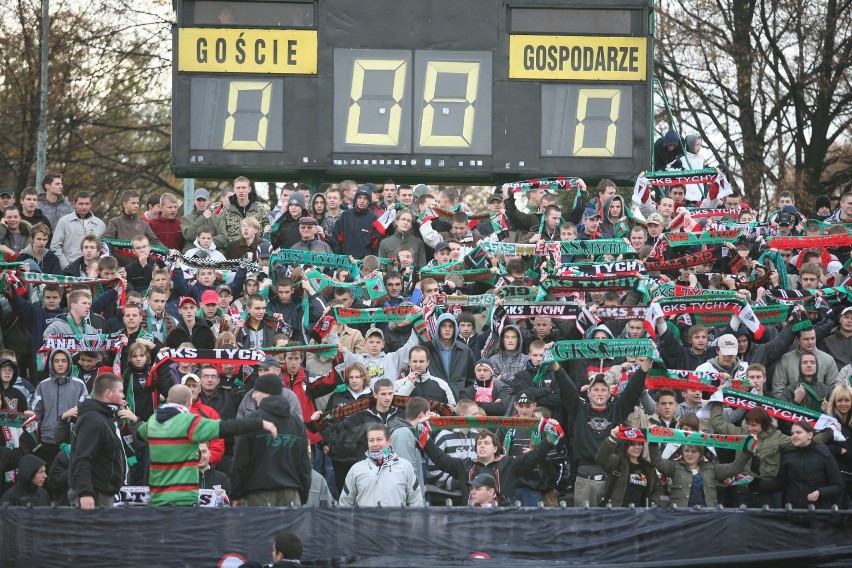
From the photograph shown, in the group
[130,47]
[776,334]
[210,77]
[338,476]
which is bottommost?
[338,476]

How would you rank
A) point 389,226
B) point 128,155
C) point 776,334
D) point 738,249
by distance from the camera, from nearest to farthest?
point 776,334 → point 738,249 → point 389,226 → point 128,155

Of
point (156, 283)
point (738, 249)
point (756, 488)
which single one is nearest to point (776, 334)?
point (738, 249)

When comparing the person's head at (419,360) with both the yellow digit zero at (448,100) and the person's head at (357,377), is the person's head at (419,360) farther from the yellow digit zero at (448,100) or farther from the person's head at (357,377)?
the yellow digit zero at (448,100)

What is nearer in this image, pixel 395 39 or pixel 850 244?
pixel 850 244

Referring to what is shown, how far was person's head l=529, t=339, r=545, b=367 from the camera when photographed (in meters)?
16.5

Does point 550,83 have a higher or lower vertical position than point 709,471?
higher

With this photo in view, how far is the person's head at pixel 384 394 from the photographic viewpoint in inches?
611

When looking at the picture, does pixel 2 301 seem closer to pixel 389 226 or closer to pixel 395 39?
pixel 389 226

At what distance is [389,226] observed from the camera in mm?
20922

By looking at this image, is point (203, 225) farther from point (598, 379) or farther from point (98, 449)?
point (98, 449)

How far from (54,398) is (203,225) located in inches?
197

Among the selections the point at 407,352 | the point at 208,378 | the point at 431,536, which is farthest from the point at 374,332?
the point at 431,536

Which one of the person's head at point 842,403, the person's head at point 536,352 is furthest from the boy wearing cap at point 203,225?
the person's head at point 842,403

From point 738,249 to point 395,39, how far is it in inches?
237
